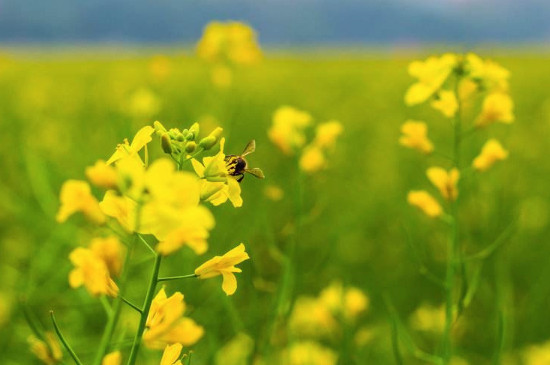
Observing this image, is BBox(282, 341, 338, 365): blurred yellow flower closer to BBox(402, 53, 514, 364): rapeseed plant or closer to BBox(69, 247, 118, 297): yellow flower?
BBox(402, 53, 514, 364): rapeseed plant

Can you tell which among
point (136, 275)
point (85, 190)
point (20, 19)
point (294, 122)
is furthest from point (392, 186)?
point (20, 19)

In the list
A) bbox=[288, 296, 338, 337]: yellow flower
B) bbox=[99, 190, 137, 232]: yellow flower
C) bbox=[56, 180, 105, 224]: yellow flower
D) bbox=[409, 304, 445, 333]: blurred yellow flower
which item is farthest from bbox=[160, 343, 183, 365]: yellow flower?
bbox=[409, 304, 445, 333]: blurred yellow flower

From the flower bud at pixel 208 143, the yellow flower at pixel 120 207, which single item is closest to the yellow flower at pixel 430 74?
the flower bud at pixel 208 143

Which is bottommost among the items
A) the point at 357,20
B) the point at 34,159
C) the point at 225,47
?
the point at 357,20

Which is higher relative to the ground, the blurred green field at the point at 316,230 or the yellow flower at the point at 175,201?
the yellow flower at the point at 175,201

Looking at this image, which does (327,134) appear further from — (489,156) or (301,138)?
(489,156)

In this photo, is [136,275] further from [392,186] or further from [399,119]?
[399,119]

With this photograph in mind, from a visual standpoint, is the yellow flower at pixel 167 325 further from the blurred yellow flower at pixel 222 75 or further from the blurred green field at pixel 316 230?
the blurred yellow flower at pixel 222 75
